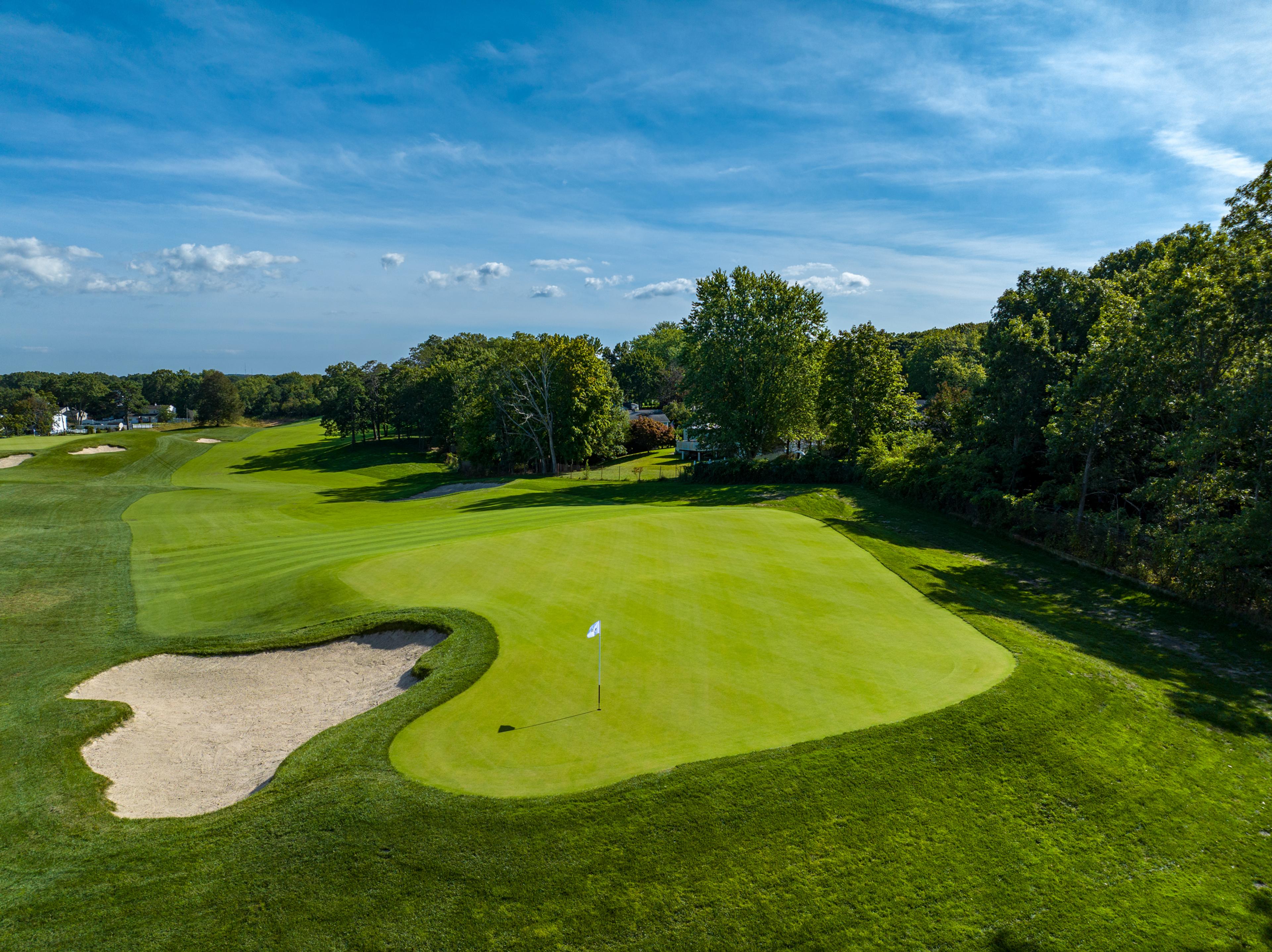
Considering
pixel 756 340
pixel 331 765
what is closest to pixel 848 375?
pixel 756 340

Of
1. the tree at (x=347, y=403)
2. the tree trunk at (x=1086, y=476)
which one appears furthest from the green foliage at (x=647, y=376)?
the tree trunk at (x=1086, y=476)

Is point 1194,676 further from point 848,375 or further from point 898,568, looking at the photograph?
point 848,375

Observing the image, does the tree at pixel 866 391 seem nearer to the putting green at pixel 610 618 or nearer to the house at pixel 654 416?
the putting green at pixel 610 618

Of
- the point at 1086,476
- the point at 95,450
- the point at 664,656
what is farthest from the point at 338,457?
the point at 1086,476

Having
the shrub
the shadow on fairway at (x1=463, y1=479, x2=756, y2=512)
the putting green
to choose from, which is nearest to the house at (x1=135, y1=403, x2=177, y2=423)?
the shrub

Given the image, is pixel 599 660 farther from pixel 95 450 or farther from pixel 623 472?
pixel 95 450

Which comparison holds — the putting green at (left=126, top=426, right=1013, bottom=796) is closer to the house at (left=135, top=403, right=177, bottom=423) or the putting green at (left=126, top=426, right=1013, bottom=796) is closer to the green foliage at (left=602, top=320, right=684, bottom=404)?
the green foliage at (left=602, top=320, right=684, bottom=404)

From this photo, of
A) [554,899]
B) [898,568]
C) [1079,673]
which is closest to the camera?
[554,899]
